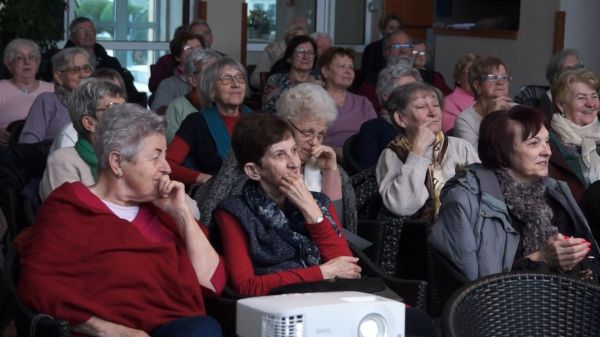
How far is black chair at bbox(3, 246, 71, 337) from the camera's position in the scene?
8.90ft

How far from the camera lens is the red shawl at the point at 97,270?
2.93 m

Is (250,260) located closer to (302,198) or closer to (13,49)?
(302,198)

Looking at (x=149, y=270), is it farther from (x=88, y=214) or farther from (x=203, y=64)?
(x=203, y=64)

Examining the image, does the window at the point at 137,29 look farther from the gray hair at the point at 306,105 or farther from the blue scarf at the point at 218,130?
the gray hair at the point at 306,105

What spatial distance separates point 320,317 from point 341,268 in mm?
1062

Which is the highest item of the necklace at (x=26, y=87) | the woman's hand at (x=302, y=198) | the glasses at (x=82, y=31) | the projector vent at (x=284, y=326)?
the glasses at (x=82, y=31)

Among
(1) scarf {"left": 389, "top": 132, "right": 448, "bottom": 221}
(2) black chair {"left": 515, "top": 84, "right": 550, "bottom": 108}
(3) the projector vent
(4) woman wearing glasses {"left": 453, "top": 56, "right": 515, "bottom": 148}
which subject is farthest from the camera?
(2) black chair {"left": 515, "top": 84, "right": 550, "bottom": 108}

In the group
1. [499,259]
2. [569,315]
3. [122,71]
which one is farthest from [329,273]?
[122,71]

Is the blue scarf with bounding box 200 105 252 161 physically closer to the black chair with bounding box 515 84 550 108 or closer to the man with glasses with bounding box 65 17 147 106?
the black chair with bounding box 515 84 550 108

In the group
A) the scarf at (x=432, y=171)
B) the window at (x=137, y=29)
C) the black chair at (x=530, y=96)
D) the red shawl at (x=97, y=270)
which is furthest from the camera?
the window at (x=137, y=29)

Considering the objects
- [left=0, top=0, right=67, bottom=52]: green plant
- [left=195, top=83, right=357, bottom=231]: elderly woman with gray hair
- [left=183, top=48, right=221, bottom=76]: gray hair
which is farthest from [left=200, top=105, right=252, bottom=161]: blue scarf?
[left=0, top=0, right=67, bottom=52]: green plant

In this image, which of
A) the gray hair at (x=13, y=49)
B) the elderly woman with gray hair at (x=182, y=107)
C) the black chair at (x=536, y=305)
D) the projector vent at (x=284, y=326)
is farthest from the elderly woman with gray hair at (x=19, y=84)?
the projector vent at (x=284, y=326)

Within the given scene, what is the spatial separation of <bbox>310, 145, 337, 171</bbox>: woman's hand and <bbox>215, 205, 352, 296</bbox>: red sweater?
0.59 m

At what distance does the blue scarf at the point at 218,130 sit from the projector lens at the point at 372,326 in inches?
105
